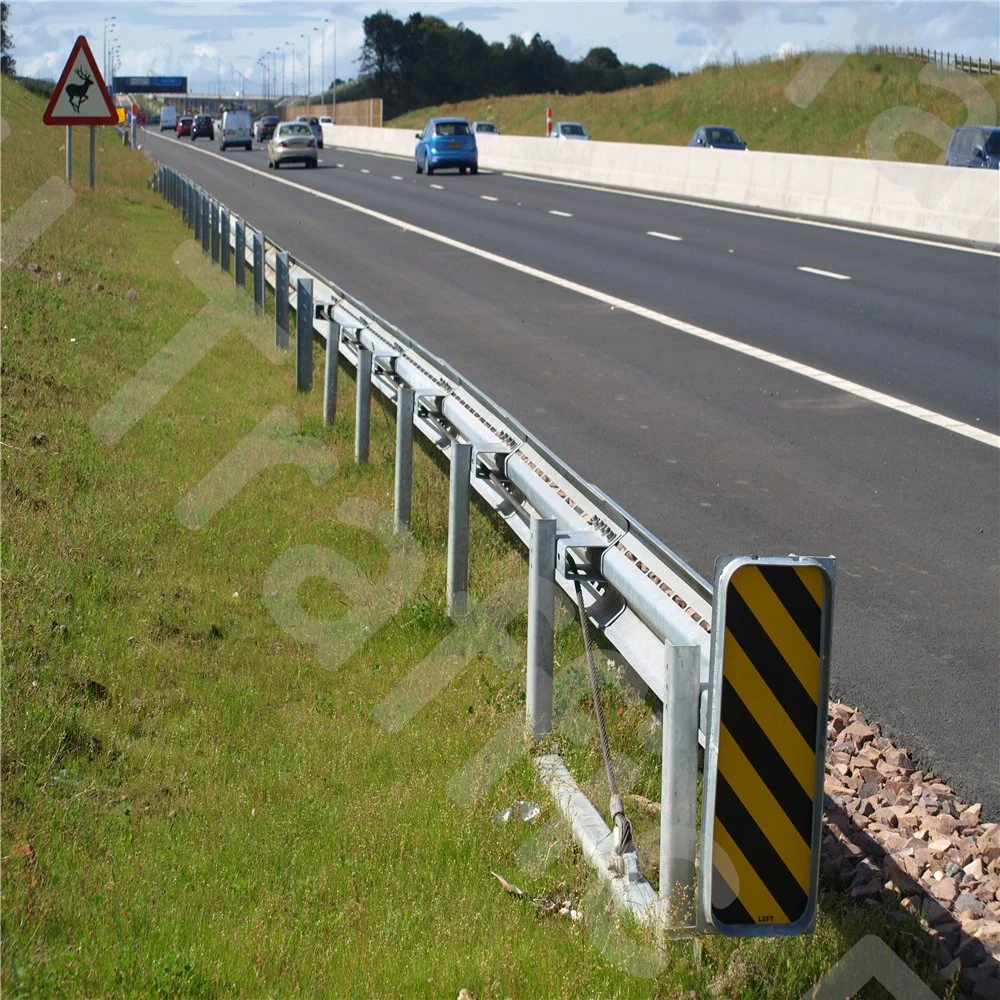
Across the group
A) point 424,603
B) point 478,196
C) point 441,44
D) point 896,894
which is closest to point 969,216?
point 478,196

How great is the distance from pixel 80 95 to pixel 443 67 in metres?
139

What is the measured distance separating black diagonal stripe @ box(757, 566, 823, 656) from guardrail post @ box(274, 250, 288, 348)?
9736mm

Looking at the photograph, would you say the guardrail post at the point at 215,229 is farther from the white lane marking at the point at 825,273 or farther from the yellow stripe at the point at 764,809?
the yellow stripe at the point at 764,809

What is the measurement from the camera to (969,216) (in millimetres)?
24359

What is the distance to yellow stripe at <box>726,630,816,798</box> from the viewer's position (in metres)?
3.40

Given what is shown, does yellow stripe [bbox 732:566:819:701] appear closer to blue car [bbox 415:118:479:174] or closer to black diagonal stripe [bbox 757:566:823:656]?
black diagonal stripe [bbox 757:566:823:656]

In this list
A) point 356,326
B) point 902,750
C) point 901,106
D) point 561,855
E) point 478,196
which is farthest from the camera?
point 901,106

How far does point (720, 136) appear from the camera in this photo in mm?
48844

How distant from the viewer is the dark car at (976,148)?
32.3m

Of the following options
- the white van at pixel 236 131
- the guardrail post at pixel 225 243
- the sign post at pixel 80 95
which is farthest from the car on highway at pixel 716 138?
the white van at pixel 236 131

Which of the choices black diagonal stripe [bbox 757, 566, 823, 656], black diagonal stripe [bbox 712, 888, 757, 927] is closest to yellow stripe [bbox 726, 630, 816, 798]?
black diagonal stripe [bbox 757, 566, 823, 656]

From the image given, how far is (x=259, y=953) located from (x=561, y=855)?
38.5 inches

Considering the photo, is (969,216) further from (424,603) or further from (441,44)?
(441,44)

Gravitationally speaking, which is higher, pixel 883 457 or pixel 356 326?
pixel 356 326
